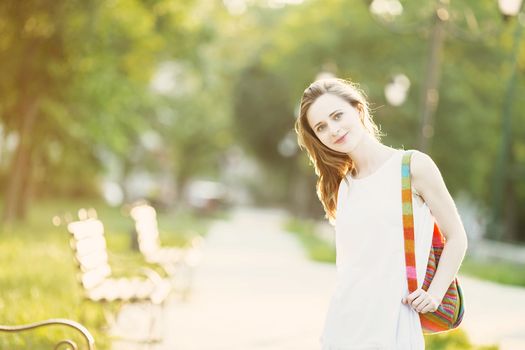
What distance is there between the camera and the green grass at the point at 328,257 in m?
7.51

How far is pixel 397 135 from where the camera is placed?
26.6 m

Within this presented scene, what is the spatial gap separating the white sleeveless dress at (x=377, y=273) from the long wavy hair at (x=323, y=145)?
29 cm

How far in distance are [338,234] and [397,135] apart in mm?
23868

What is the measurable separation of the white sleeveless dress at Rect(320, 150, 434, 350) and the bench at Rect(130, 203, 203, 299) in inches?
305

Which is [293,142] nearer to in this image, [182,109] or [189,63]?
[189,63]

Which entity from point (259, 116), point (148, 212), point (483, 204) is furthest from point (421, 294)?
point (259, 116)

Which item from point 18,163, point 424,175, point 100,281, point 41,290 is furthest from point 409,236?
point 18,163

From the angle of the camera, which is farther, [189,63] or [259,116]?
[259,116]

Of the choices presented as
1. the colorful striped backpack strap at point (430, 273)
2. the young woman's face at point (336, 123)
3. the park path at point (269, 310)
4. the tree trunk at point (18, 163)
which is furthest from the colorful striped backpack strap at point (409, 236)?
the tree trunk at point (18, 163)

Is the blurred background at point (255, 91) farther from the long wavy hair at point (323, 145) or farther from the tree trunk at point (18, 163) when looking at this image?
the long wavy hair at point (323, 145)

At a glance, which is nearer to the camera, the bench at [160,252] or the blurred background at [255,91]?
the bench at [160,252]

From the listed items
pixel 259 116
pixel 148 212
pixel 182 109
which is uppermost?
pixel 182 109

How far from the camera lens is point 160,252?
1184cm

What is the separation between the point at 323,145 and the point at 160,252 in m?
8.72
